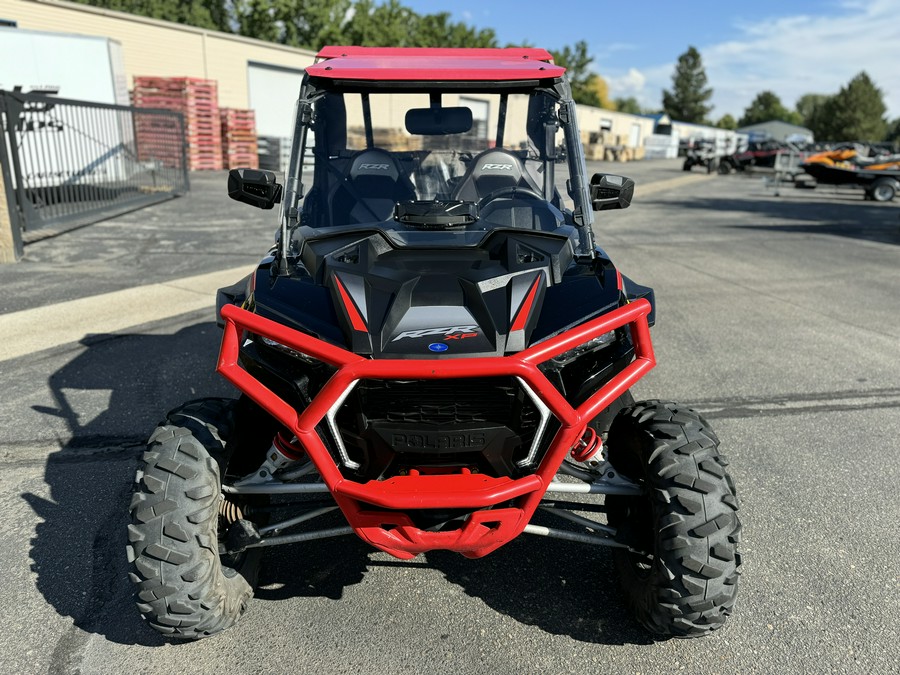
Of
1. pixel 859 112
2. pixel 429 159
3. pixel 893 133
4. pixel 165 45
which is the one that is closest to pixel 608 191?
pixel 429 159

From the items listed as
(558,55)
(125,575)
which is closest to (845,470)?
(125,575)

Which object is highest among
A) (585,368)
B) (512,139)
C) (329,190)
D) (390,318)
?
(512,139)

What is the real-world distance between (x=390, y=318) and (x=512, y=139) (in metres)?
1.95

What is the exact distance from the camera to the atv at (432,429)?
2275 millimetres

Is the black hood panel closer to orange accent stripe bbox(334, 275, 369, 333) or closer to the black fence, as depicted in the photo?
orange accent stripe bbox(334, 275, 369, 333)

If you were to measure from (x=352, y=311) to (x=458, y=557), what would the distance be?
1.49 meters

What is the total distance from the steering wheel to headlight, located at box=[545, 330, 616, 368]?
3.65ft

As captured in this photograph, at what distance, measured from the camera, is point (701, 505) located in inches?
95.8

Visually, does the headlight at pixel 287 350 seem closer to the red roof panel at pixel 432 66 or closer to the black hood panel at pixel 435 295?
the black hood panel at pixel 435 295

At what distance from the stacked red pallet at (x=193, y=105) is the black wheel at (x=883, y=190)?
77.0 ft

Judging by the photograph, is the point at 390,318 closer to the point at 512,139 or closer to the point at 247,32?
the point at 512,139

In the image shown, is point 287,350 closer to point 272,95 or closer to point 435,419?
point 435,419

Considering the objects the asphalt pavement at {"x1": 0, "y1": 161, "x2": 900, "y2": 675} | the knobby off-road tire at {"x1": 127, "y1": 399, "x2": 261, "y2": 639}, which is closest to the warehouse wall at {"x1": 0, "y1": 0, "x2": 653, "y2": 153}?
the asphalt pavement at {"x1": 0, "y1": 161, "x2": 900, "y2": 675}

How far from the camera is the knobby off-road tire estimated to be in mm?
2381
